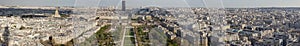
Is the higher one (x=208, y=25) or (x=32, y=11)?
(x=208, y=25)

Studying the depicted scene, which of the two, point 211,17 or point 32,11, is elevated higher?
point 211,17

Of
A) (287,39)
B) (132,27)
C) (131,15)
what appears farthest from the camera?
(131,15)

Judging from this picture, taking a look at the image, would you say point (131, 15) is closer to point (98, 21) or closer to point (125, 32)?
point (98, 21)

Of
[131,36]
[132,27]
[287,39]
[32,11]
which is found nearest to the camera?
[131,36]

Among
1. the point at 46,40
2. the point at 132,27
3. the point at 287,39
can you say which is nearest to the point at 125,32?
the point at 132,27

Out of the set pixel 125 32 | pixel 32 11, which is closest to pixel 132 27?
pixel 125 32

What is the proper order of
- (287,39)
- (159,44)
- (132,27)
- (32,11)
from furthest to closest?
1. (32,11)
2. (132,27)
3. (287,39)
4. (159,44)

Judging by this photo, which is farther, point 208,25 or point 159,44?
point 208,25

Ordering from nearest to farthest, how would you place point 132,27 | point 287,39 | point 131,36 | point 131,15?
point 131,36 → point 287,39 → point 132,27 → point 131,15

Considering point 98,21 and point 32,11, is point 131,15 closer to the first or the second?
point 98,21
